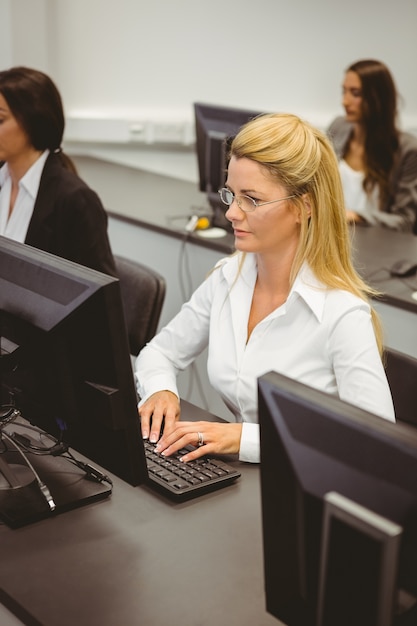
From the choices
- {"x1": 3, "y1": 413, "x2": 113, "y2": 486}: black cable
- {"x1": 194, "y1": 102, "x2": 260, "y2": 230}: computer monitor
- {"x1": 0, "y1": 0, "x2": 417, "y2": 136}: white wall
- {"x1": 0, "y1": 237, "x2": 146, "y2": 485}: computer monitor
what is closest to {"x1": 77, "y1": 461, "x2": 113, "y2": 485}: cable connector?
{"x1": 3, "y1": 413, "x2": 113, "y2": 486}: black cable

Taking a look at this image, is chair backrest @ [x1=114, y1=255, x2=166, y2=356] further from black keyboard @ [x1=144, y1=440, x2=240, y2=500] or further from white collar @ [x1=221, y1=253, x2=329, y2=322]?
black keyboard @ [x1=144, y1=440, x2=240, y2=500]

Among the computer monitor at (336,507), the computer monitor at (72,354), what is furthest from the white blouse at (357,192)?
the computer monitor at (336,507)

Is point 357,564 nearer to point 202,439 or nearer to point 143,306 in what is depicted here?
point 202,439

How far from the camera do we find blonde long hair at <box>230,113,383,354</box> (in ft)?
5.67

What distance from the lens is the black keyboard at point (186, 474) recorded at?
1.47 m

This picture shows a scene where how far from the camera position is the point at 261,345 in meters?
1.83

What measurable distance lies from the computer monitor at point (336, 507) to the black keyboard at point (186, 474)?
17.1 inches

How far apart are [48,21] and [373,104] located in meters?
1.84

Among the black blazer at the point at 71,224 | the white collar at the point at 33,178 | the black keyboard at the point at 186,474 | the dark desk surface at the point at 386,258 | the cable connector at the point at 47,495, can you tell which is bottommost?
the dark desk surface at the point at 386,258

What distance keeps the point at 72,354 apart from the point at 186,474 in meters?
0.35

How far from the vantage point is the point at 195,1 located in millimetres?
4617

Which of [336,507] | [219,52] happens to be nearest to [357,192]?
[219,52]

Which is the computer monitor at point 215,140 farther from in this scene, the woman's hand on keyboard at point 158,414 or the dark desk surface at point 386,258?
the woman's hand on keyboard at point 158,414

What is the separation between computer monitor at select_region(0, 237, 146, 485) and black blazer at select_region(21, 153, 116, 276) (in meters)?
0.94
